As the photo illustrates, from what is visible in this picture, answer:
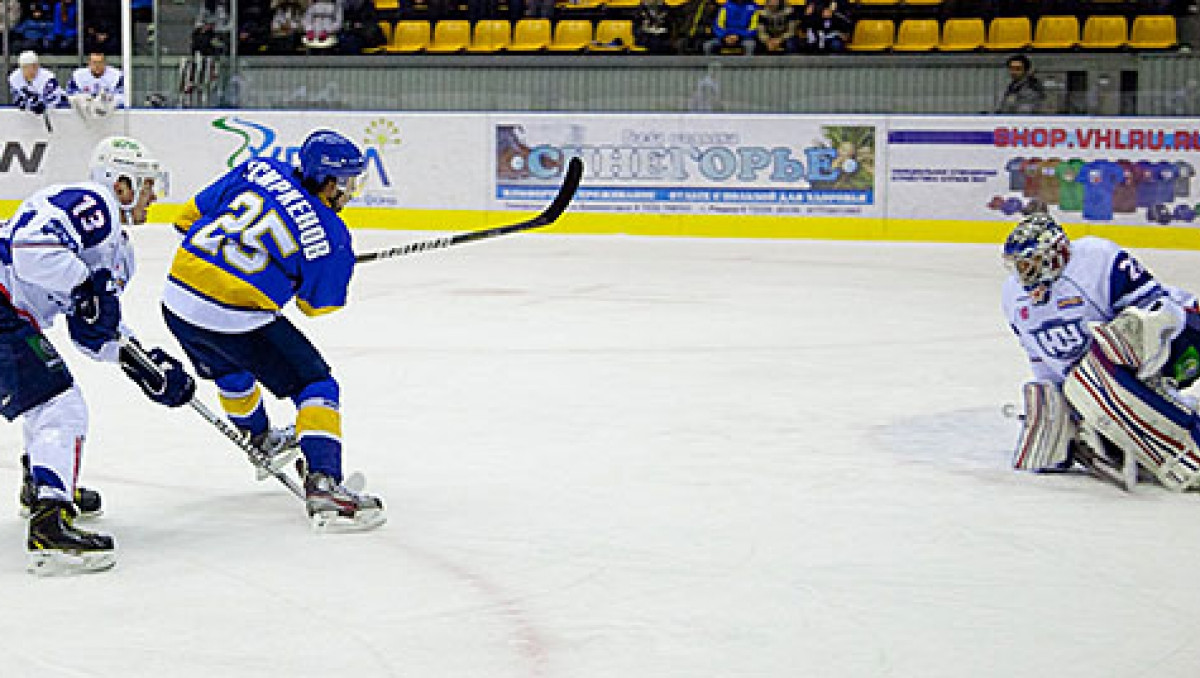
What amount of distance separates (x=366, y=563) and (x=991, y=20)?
1181 centimetres

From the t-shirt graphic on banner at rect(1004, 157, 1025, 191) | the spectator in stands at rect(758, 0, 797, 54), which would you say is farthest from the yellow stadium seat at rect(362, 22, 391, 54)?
the t-shirt graphic on banner at rect(1004, 157, 1025, 191)

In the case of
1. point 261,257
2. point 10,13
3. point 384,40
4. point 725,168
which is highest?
point 10,13

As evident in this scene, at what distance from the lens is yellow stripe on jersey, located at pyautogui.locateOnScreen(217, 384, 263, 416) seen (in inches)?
179

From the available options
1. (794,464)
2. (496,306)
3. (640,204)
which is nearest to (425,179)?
(640,204)

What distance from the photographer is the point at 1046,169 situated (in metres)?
12.5

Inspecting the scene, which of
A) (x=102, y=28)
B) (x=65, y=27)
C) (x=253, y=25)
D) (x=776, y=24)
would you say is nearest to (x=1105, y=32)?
(x=776, y=24)

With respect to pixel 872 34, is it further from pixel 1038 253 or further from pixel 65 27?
pixel 1038 253

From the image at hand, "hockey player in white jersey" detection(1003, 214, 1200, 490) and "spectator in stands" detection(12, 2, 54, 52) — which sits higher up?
"spectator in stands" detection(12, 2, 54, 52)

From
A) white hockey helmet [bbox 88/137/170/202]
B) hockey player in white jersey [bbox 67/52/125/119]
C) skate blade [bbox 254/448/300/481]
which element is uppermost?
hockey player in white jersey [bbox 67/52/125/119]

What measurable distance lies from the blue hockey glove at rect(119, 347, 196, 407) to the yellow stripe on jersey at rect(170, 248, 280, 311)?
0.20 metres

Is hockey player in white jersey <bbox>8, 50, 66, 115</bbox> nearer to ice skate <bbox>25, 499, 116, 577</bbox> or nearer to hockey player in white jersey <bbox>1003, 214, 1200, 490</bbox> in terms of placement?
hockey player in white jersey <bbox>1003, 214, 1200, 490</bbox>

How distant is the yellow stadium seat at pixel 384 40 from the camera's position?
15.5 metres

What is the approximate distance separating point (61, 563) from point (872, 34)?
39.2 ft

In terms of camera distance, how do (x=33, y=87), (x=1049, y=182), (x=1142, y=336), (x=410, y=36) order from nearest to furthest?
(x=1142, y=336)
(x=1049, y=182)
(x=33, y=87)
(x=410, y=36)
